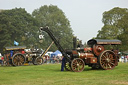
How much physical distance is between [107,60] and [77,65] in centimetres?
227

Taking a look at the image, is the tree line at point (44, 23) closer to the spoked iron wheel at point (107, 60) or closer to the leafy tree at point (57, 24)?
the leafy tree at point (57, 24)

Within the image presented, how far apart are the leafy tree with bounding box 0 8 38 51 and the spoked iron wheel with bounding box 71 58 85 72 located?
33.5 m

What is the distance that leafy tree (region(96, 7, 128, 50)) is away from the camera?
4291 centimetres

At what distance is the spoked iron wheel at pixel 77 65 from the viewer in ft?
49.9

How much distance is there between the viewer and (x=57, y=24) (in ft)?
198

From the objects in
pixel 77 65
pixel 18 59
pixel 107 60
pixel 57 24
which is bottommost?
pixel 77 65

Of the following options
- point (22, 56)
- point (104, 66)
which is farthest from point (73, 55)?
point (22, 56)

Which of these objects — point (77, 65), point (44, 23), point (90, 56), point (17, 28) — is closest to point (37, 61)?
point (90, 56)

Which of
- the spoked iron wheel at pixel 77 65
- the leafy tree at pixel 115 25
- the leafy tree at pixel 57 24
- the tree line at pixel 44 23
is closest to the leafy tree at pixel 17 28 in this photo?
the tree line at pixel 44 23

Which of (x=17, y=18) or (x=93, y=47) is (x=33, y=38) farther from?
(x=93, y=47)

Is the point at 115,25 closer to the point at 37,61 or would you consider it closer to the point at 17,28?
the point at 17,28

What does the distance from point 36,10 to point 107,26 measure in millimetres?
26282

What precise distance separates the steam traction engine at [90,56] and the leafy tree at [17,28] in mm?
32716

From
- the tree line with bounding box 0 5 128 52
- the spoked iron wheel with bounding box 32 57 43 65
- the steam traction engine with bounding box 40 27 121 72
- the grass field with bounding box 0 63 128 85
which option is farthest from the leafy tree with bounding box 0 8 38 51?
the grass field with bounding box 0 63 128 85
